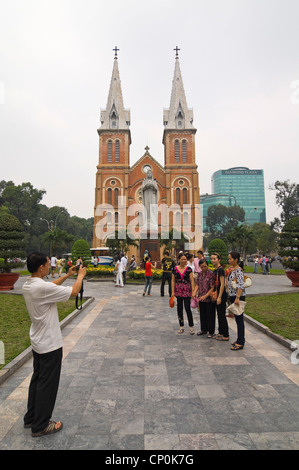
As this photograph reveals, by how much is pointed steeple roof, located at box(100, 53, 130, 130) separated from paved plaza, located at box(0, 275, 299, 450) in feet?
138

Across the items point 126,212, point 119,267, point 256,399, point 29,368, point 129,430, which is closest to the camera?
point 129,430

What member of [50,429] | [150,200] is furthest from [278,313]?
[150,200]

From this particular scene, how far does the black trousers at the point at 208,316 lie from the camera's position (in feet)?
18.9

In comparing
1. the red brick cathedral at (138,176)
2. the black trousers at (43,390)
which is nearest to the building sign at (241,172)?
the red brick cathedral at (138,176)

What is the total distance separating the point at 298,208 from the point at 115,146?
29.2m

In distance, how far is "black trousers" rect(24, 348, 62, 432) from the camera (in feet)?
8.83

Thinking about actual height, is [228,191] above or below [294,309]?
above

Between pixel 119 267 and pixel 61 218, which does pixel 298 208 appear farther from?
pixel 61 218

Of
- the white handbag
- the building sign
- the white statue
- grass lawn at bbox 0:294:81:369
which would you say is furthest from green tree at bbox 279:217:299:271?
the building sign

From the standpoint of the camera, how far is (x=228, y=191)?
136 meters

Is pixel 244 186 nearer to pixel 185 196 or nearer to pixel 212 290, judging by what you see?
pixel 185 196

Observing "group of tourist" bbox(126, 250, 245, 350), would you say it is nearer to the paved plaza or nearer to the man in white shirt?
the paved plaza

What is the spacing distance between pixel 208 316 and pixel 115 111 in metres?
43.7
